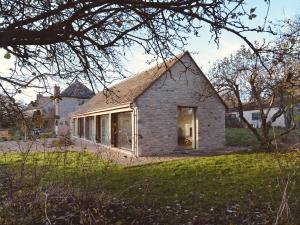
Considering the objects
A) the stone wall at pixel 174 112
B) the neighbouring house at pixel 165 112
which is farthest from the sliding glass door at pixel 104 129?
the stone wall at pixel 174 112

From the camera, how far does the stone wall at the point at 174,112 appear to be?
674 inches

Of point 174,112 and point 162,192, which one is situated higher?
point 174,112

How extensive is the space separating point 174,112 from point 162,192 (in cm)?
1020

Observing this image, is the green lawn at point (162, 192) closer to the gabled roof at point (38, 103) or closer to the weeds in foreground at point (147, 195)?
the weeds in foreground at point (147, 195)

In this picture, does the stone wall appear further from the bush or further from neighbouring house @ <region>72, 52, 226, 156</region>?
the bush

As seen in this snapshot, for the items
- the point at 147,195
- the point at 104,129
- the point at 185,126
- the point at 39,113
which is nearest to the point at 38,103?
the point at 39,113

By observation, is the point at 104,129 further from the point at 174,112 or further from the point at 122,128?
the point at 174,112

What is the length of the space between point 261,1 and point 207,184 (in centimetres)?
646

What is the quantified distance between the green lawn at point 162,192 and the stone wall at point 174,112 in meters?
5.17

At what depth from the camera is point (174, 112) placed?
18.1 meters

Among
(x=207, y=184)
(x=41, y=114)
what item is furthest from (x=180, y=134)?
(x=41, y=114)

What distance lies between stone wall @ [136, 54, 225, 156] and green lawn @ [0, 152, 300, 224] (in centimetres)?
517

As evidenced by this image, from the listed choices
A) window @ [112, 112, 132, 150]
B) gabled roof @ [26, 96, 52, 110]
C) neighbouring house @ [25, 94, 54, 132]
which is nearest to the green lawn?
neighbouring house @ [25, 94, 54, 132]

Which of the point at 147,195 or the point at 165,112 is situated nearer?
the point at 147,195
